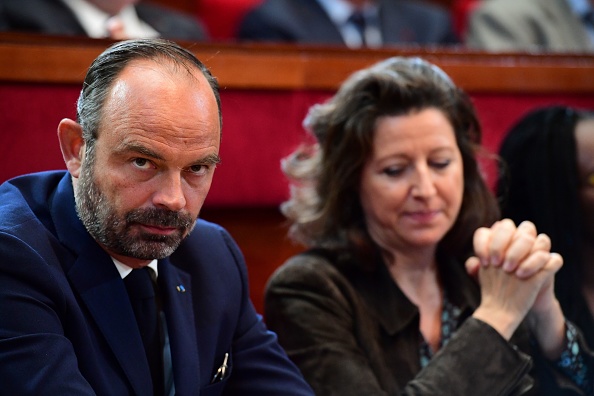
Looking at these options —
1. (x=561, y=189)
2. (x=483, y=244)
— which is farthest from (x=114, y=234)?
(x=561, y=189)

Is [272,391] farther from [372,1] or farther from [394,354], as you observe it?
[372,1]

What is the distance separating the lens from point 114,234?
78cm

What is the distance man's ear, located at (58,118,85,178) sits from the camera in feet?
2.65

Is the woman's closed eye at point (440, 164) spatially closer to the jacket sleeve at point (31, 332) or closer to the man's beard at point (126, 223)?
the man's beard at point (126, 223)

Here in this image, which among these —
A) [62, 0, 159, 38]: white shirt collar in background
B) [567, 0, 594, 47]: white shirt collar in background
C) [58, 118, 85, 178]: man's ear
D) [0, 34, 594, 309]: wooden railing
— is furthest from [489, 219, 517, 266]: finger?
[567, 0, 594, 47]: white shirt collar in background

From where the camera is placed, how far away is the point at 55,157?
1.26 m

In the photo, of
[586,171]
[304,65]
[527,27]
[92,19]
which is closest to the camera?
[586,171]

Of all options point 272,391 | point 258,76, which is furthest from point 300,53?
point 272,391

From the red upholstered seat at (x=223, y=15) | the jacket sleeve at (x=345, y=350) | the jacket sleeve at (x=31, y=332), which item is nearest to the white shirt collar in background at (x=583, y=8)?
the red upholstered seat at (x=223, y=15)

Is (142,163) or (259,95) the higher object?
(259,95)

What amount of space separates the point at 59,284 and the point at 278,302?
1.27 ft

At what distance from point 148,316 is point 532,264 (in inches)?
18.4

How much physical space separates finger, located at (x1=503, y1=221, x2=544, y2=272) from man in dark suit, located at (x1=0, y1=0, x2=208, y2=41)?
653 mm

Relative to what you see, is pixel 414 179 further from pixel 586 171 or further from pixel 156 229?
pixel 156 229
